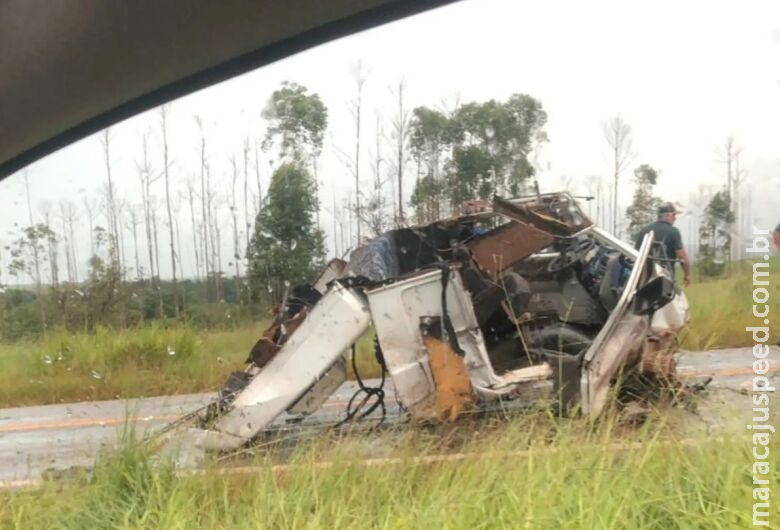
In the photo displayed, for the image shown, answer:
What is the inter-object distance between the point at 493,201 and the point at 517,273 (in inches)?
31.3

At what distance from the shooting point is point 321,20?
15.7 ft

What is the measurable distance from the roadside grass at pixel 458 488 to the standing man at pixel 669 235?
8.82 ft

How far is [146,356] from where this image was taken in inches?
391

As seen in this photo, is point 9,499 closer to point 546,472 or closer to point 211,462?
point 211,462

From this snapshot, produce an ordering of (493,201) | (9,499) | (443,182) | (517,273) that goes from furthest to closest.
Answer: (443,182) < (517,273) < (493,201) < (9,499)

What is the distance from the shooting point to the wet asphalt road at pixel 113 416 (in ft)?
15.9

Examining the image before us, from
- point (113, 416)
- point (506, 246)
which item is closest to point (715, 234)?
point (506, 246)

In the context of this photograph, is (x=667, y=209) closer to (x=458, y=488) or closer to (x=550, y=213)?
(x=550, y=213)

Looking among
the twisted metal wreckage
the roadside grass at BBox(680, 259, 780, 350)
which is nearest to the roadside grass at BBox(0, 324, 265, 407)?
the twisted metal wreckage

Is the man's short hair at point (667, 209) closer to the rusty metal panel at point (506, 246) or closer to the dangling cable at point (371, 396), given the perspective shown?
the rusty metal panel at point (506, 246)

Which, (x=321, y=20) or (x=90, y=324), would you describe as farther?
(x=90, y=324)

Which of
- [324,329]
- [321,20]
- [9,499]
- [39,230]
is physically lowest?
[9,499]

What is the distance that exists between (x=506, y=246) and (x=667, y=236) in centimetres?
183

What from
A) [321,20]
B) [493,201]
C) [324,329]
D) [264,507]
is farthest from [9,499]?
[493,201]
